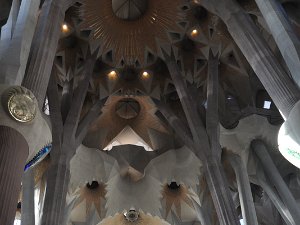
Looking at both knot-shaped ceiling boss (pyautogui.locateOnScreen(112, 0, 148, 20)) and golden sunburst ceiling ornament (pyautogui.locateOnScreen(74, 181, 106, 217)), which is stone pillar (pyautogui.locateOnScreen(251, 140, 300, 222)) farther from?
golden sunburst ceiling ornament (pyautogui.locateOnScreen(74, 181, 106, 217))

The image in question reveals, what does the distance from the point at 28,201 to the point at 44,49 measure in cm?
547

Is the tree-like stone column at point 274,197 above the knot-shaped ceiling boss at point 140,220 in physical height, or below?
below

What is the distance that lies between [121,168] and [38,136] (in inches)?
549

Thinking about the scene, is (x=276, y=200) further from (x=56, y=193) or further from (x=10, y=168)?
(x=10, y=168)

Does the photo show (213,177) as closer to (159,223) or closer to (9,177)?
(9,177)

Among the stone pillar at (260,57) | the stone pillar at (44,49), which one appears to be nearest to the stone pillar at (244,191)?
the stone pillar at (260,57)

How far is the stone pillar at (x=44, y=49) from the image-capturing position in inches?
338

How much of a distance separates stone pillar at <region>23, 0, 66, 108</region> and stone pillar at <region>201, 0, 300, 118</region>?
4.18 metres

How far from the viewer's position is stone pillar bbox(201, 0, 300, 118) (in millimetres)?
9156

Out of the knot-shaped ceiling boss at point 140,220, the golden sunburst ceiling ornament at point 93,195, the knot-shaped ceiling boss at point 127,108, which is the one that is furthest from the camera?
the knot-shaped ceiling boss at point 140,220

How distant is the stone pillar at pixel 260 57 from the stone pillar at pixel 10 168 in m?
5.00

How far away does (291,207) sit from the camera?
1384cm

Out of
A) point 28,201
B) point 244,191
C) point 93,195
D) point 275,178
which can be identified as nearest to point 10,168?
point 28,201

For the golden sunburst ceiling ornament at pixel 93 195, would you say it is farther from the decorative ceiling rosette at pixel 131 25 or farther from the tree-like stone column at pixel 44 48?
the tree-like stone column at pixel 44 48
